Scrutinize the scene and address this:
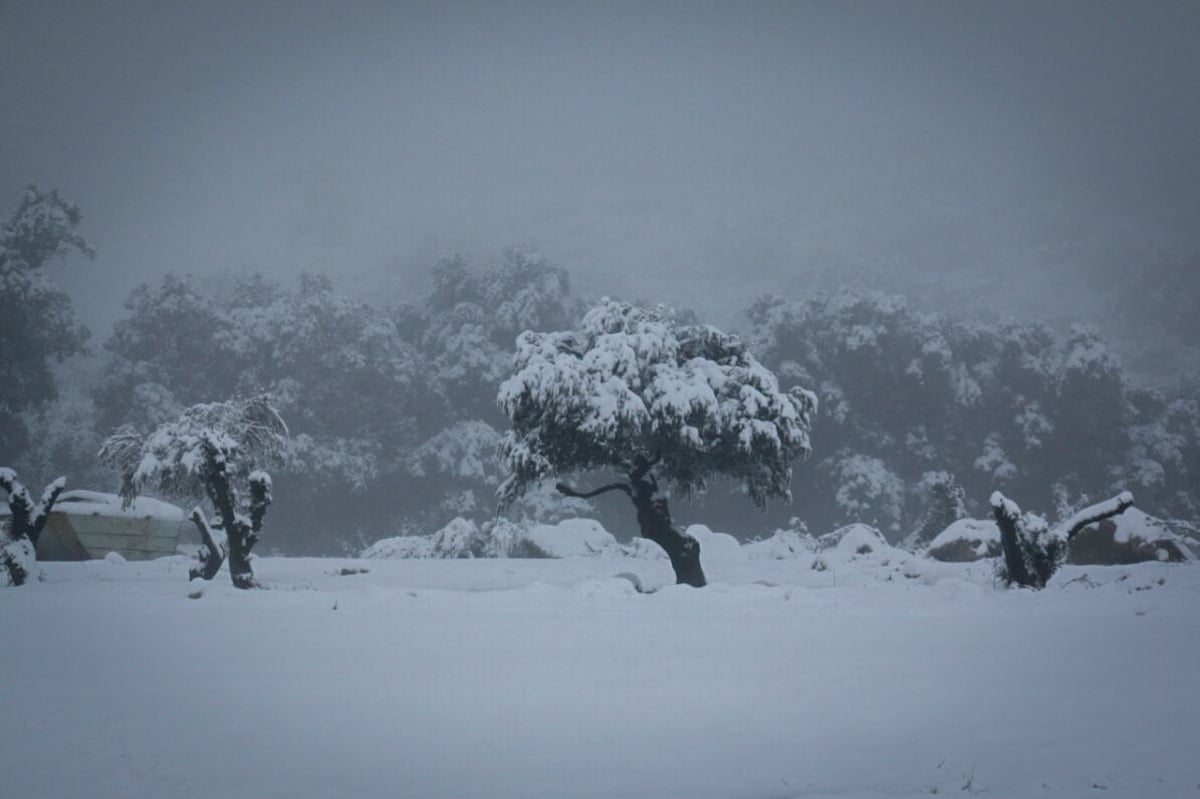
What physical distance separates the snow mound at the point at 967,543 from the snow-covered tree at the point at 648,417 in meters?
5.75

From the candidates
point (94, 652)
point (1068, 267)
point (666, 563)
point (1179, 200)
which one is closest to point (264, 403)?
point (94, 652)

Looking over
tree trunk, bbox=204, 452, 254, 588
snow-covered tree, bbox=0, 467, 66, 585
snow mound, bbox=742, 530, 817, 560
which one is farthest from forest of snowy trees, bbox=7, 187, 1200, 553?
snow-covered tree, bbox=0, 467, 66, 585

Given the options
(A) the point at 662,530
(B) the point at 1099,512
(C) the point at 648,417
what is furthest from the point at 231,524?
(B) the point at 1099,512

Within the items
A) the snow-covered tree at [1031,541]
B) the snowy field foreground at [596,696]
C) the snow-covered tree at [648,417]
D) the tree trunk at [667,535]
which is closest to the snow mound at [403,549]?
the snow-covered tree at [648,417]

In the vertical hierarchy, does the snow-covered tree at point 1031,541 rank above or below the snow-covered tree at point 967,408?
below

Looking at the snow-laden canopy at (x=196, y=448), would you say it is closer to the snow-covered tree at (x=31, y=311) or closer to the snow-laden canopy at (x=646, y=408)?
the snow-laden canopy at (x=646, y=408)

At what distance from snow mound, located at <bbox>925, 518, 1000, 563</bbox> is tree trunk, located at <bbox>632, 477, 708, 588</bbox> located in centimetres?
746

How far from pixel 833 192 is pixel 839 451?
108 metres

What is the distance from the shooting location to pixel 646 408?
12.9m

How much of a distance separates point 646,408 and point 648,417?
0.24 m

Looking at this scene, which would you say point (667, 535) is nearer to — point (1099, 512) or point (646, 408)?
point (646, 408)

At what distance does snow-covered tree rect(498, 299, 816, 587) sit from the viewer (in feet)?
42.0

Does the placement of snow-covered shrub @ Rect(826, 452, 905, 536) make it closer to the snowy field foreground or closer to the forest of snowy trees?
the forest of snowy trees

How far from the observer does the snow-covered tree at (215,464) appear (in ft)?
38.2
